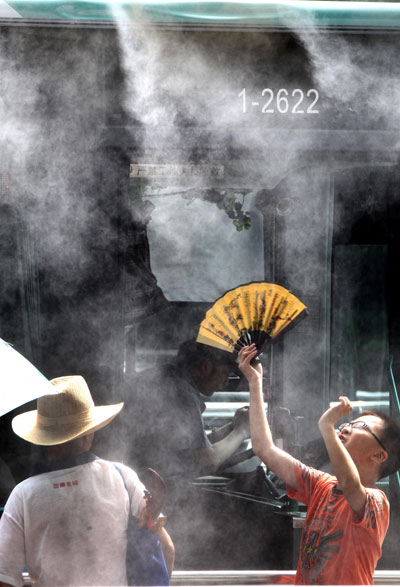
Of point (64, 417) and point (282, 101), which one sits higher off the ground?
point (282, 101)

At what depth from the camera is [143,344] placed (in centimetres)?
284

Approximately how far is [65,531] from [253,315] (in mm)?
1023

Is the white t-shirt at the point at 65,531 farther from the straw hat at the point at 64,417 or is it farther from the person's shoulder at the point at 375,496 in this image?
the person's shoulder at the point at 375,496

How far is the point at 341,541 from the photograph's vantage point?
78.3 inches

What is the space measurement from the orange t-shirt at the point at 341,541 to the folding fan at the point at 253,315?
0.63 meters

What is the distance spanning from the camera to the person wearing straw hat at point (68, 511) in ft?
6.34

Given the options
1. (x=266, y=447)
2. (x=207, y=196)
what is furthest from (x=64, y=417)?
(x=207, y=196)

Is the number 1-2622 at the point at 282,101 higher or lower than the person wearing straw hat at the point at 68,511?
higher

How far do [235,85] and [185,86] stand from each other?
0.70 ft

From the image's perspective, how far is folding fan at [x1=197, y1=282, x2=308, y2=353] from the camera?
7.94 ft

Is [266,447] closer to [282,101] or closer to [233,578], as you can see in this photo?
[233,578]

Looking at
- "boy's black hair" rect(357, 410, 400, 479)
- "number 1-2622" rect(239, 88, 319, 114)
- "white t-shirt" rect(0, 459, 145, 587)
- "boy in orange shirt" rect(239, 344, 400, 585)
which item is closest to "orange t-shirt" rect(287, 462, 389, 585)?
"boy in orange shirt" rect(239, 344, 400, 585)

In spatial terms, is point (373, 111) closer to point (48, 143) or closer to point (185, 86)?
point (185, 86)

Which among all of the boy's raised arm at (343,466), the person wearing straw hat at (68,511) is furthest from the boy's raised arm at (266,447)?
the person wearing straw hat at (68,511)
